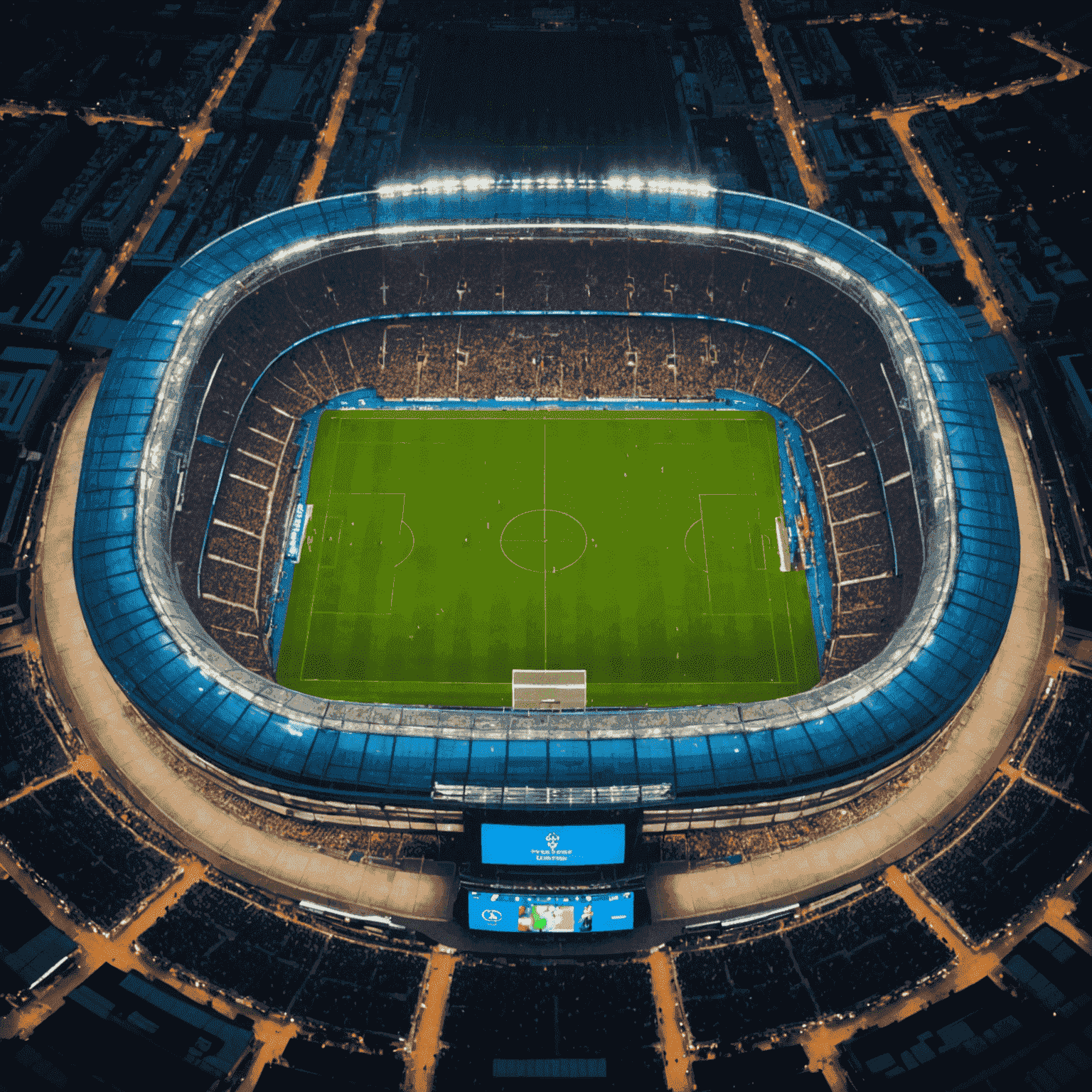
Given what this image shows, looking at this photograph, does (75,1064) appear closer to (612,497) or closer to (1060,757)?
(612,497)

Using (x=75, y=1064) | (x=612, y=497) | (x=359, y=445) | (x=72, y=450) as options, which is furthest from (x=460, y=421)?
(x=75, y=1064)

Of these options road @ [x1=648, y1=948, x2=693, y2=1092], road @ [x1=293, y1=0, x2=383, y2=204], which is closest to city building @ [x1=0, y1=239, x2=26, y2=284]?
road @ [x1=293, y1=0, x2=383, y2=204]

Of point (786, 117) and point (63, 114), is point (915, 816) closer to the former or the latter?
point (786, 117)

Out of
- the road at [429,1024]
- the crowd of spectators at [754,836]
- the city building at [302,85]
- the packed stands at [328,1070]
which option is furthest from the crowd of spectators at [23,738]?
the city building at [302,85]

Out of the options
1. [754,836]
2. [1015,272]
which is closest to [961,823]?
[754,836]

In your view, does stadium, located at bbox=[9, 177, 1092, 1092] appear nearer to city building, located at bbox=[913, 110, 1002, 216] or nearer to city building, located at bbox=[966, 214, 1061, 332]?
city building, located at bbox=[966, 214, 1061, 332]
